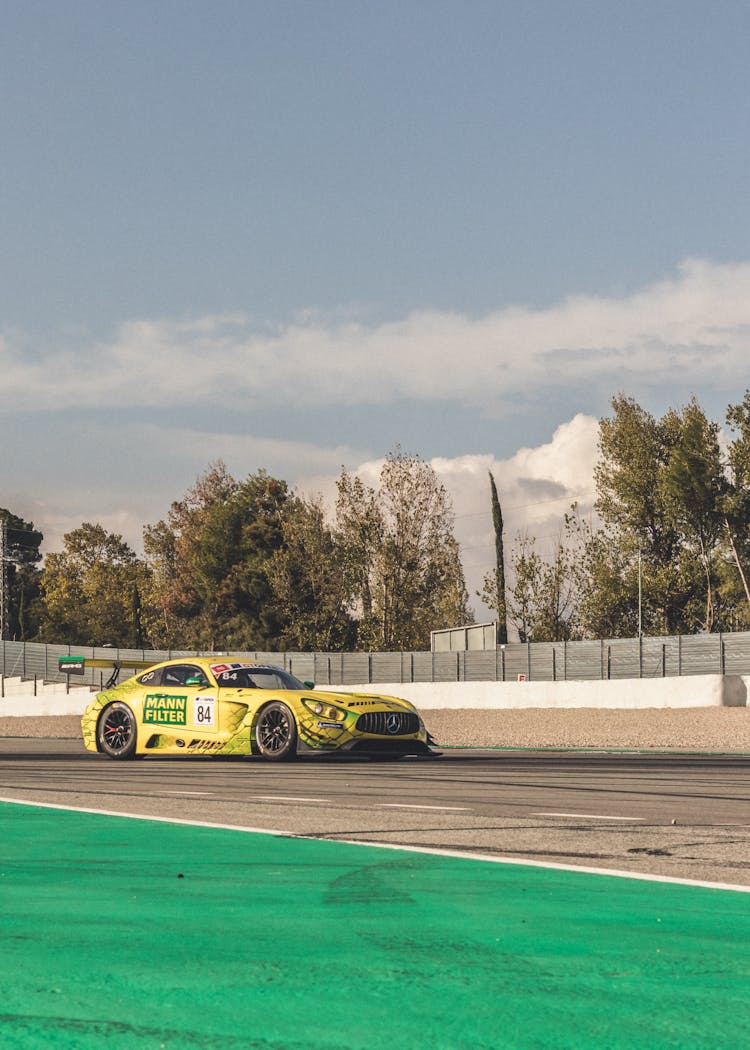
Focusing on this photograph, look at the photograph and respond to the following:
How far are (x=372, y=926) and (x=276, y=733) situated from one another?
10.9 meters

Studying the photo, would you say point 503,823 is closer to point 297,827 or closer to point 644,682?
point 297,827

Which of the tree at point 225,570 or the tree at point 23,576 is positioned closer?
the tree at point 225,570

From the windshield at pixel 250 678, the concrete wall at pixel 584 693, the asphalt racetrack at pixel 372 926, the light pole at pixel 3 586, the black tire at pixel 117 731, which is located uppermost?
the light pole at pixel 3 586

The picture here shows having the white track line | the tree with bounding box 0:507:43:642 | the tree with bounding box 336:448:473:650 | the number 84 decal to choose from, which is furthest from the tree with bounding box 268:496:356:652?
the white track line

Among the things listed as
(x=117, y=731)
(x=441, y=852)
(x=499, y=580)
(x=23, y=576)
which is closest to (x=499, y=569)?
(x=499, y=580)

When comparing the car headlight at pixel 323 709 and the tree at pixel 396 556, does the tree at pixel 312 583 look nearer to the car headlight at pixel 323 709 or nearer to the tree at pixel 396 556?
the tree at pixel 396 556

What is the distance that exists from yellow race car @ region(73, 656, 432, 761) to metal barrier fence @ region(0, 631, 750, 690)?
26445 millimetres

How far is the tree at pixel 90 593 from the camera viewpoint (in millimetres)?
110000

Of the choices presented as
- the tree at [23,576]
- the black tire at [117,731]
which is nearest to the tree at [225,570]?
the tree at [23,576]

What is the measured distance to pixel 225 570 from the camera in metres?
91.4

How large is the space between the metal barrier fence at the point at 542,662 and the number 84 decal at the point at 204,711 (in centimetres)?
2729

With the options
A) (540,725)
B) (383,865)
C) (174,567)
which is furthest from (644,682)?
(174,567)

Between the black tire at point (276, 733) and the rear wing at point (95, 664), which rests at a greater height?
the black tire at point (276, 733)

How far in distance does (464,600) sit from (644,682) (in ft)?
184
